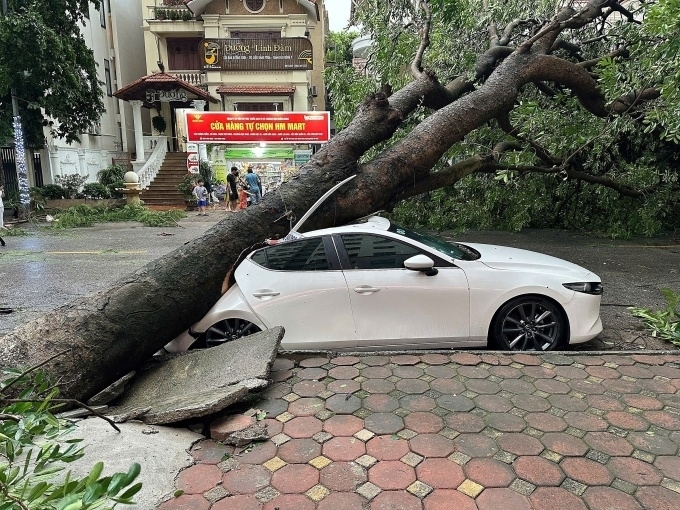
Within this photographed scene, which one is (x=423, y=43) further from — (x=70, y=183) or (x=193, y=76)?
(x=193, y=76)

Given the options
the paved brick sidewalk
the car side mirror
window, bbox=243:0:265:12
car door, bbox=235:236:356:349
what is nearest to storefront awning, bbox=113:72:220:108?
window, bbox=243:0:265:12

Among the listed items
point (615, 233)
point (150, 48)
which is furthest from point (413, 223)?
point (150, 48)

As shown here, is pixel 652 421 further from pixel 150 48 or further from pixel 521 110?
pixel 150 48

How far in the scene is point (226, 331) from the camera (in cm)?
452

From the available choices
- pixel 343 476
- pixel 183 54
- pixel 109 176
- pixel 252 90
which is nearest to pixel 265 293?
pixel 343 476

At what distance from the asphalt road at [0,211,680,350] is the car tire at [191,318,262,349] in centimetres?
104

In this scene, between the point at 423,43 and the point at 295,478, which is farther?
the point at 423,43

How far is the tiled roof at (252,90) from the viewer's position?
23.8 m

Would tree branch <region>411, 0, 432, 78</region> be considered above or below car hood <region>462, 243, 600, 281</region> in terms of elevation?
above

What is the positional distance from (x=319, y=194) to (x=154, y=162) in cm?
1766

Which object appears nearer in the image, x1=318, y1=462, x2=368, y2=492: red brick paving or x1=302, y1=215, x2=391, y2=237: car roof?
x1=318, y1=462, x2=368, y2=492: red brick paving

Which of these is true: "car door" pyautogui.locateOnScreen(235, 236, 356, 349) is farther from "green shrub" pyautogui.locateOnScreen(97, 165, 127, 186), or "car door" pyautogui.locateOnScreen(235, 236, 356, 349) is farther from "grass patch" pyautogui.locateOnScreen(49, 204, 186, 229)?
"green shrub" pyautogui.locateOnScreen(97, 165, 127, 186)

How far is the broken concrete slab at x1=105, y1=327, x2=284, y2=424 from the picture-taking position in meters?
3.18

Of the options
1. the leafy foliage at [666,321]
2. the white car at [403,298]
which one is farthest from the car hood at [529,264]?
the leafy foliage at [666,321]
